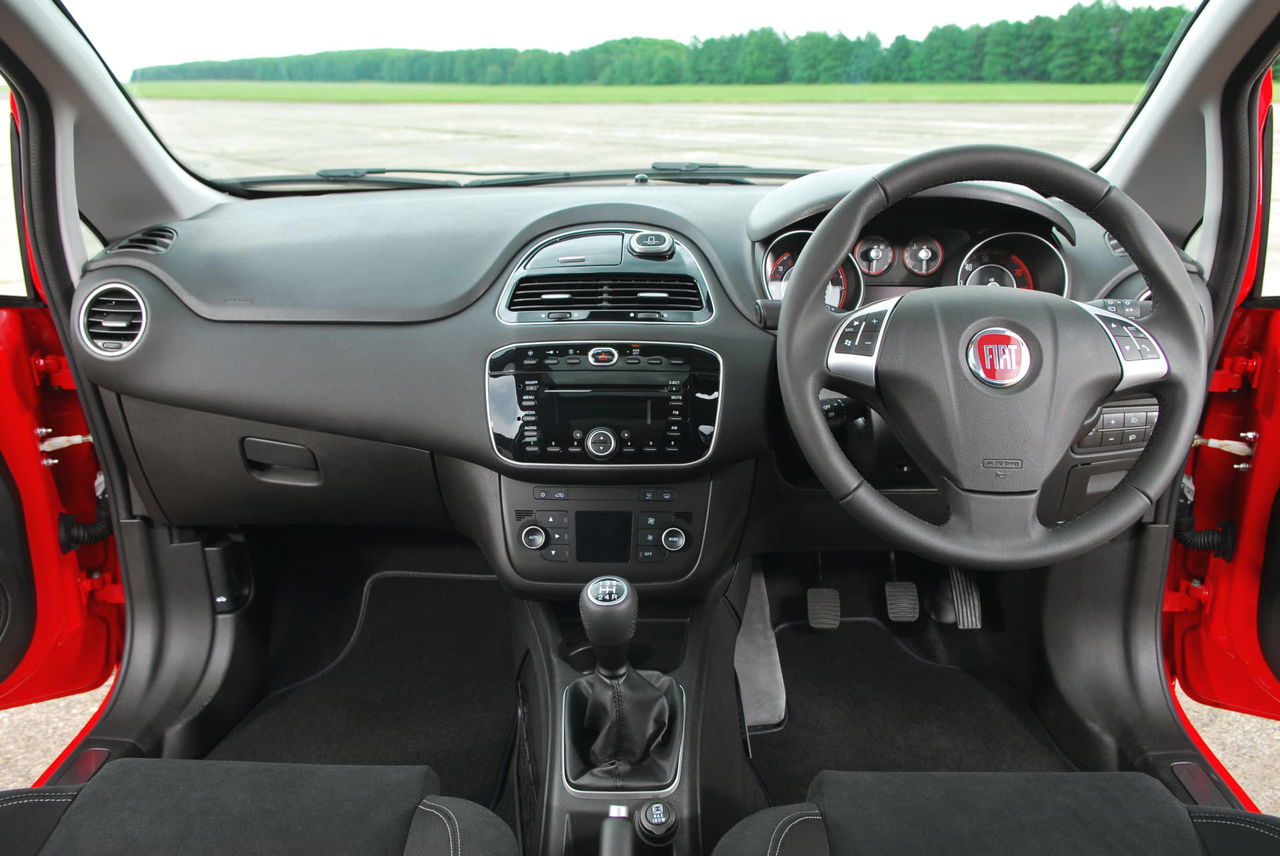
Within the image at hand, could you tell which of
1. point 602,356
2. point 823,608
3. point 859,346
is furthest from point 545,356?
point 823,608

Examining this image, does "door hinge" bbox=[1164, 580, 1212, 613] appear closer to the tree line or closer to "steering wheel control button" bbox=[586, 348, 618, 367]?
the tree line

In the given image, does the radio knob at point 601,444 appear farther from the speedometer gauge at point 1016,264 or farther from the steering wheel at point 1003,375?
the speedometer gauge at point 1016,264

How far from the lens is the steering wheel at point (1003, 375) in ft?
4.29

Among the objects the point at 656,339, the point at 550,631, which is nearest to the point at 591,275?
the point at 656,339

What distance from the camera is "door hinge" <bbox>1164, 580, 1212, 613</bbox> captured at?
217 centimetres

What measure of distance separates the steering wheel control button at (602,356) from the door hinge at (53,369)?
Result: 3.65ft

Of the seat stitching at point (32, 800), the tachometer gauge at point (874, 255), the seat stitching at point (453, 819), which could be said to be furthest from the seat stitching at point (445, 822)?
the tachometer gauge at point (874, 255)

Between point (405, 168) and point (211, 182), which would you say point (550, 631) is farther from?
point (211, 182)

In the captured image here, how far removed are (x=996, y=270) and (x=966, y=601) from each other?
952mm

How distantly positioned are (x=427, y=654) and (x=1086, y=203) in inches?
74.3

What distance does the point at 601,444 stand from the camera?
5.68 feet

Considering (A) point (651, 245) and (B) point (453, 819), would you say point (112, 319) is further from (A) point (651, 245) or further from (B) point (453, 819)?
(B) point (453, 819)

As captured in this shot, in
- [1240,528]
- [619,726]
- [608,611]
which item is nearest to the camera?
[608,611]

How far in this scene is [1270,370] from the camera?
6.35ft
